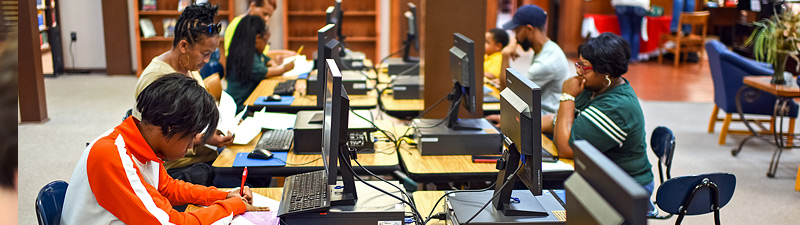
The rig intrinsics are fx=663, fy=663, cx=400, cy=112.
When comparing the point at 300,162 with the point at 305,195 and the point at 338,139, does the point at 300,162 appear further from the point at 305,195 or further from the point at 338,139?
the point at 338,139

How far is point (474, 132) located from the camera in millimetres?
2812

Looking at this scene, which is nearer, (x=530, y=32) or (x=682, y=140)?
(x=530, y=32)

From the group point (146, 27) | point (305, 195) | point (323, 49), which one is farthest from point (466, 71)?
point (146, 27)

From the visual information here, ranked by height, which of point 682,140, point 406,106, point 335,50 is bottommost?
point 682,140

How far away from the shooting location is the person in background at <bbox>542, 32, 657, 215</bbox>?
254cm

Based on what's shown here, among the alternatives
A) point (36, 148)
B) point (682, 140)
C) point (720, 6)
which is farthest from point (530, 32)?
point (720, 6)

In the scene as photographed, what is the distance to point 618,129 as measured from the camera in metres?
2.54

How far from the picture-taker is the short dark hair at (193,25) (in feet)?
8.94

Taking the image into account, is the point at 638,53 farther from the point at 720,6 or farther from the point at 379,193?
the point at 379,193

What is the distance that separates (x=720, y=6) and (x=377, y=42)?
22.0 ft

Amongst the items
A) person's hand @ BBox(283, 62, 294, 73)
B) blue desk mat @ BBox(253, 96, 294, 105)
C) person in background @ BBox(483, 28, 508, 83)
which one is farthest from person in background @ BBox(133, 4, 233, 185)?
person in background @ BBox(483, 28, 508, 83)

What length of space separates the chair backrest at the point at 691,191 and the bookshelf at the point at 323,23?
6249mm

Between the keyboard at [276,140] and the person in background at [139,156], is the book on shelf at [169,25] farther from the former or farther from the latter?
the person in background at [139,156]

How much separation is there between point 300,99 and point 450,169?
168 centimetres
